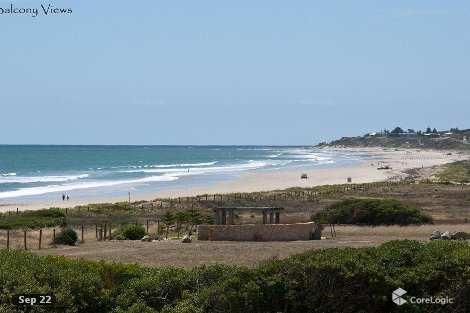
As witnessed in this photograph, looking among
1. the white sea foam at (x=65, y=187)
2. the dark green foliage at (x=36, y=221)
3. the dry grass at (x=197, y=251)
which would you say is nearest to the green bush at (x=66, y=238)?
the dry grass at (x=197, y=251)

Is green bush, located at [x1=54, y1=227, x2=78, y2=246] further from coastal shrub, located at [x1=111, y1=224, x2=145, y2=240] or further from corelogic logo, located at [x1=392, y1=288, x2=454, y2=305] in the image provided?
corelogic logo, located at [x1=392, y1=288, x2=454, y2=305]

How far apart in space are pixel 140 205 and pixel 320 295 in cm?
4275

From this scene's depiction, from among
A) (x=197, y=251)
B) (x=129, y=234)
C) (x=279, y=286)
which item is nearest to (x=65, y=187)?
(x=129, y=234)

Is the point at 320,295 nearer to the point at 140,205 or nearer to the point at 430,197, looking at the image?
the point at 140,205

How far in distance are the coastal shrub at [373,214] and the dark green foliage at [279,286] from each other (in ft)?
79.2

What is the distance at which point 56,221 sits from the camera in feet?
128

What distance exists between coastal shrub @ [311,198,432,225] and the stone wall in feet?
31.7

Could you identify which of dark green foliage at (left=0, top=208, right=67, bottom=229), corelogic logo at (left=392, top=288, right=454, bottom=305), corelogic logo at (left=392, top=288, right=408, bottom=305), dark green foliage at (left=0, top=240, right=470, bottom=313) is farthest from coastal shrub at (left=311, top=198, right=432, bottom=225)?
corelogic logo at (left=392, top=288, right=408, bottom=305)

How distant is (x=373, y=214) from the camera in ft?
126

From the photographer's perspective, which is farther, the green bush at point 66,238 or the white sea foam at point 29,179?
the white sea foam at point 29,179

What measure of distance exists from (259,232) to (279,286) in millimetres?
16056

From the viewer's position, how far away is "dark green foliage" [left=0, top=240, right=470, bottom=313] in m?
12.7

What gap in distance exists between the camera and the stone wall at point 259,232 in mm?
29000

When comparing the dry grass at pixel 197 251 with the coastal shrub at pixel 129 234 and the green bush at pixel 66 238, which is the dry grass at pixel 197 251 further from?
the coastal shrub at pixel 129 234
